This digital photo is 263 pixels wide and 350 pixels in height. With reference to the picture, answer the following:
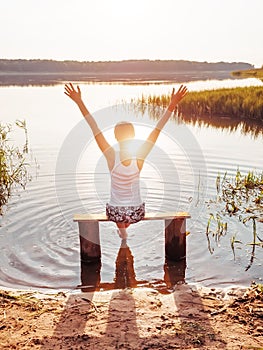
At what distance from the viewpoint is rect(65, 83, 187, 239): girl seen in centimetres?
532

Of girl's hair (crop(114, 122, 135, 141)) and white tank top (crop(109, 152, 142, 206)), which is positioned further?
white tank top (crop(109, 152, 142, 206))

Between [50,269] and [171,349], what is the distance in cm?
271

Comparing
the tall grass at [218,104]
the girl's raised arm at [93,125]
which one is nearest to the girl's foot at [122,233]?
the girl's raised arm at [93,125]

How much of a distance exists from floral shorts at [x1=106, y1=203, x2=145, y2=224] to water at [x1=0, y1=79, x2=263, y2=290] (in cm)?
72

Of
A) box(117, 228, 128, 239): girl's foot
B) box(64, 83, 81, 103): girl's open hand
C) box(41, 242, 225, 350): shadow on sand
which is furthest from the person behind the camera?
box(117, 228, 128, 239): girl's foot

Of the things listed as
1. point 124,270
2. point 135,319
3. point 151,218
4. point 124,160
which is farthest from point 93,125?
point 135,319

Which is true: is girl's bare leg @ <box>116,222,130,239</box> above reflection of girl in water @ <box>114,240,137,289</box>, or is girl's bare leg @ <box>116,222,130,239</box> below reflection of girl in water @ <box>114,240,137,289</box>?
above

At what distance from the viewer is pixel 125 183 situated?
5.53 meters

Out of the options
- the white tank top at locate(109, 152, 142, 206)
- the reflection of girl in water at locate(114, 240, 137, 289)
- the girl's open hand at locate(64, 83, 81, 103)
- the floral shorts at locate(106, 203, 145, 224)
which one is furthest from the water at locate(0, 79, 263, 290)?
the girl's open hand at locate(64, 83, 81, 103)

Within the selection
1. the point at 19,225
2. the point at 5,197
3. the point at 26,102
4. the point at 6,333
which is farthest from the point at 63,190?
the point at 26,102

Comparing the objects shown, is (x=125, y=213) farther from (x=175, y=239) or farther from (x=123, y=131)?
(x=123, y=131)

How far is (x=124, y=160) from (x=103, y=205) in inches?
121

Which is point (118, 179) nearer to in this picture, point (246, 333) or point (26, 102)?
point (246, 333)

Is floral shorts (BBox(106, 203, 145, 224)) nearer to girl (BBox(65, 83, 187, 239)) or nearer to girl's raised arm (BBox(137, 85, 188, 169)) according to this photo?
girl (BBox(65, 83, 187, 239))
